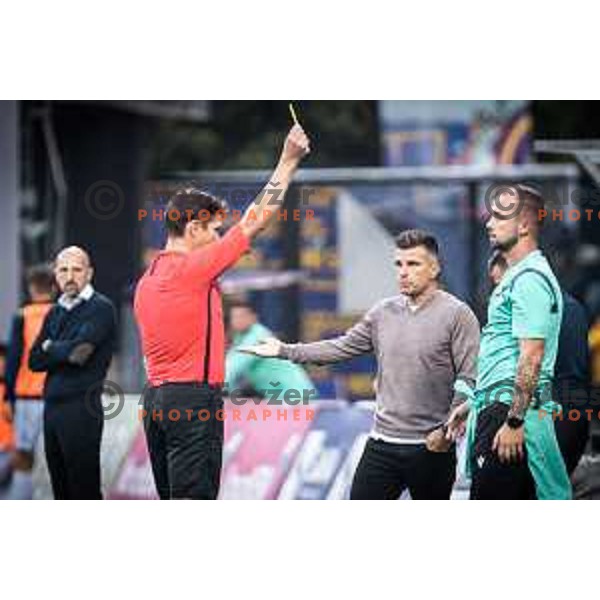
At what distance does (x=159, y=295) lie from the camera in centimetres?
737

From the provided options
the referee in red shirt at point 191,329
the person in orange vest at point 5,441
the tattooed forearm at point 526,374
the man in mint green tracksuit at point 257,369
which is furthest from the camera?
the person in orange vest at point 5,441

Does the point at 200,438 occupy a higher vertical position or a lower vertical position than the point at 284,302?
lower

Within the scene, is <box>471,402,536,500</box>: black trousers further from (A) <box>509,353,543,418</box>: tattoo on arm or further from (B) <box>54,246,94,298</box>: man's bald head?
(B) <box>54,246,94,298</box>: man's bald head

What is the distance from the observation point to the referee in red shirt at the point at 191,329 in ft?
24.0

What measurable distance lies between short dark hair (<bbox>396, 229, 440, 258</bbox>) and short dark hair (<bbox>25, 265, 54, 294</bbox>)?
1310 millimetres

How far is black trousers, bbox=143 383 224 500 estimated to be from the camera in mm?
7363

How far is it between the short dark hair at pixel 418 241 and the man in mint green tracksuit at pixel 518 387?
272mm

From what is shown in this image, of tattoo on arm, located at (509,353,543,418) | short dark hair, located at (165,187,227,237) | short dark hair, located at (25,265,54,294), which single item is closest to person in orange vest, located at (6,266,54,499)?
Result: short dark hair, located at (25,265,54,294)

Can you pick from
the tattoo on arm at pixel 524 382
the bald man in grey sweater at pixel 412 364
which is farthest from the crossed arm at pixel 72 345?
the tattoo on arm at pixel 524 382

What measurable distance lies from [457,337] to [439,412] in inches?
11.1

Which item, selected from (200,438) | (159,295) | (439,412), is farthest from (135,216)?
(439,412)

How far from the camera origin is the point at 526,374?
724 cm

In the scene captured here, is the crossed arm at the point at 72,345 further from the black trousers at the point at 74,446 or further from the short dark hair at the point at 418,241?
the short dark hair at the point at 418,241
